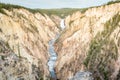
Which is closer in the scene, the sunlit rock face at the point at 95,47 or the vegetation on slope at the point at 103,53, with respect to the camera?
the vegetation on slope at the point at 103,53

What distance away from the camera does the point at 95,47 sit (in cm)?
6588

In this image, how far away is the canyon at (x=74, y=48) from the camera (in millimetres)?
57469

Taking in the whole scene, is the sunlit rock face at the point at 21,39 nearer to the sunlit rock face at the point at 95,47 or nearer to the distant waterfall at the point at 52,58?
the distant waterfall at the point at 52,58

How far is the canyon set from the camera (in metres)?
57.5

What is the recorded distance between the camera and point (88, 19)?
3130 inches

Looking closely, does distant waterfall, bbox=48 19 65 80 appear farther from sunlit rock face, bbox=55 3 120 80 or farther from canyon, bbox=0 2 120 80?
sunlit rock face, bbox=55 3 120 80

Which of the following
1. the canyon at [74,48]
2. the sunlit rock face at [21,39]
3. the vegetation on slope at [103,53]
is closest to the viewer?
the canyon at [74,48]

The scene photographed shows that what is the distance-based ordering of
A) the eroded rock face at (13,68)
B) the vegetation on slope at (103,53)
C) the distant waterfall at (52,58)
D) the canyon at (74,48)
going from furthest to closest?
1. the distant waterfall at (52,58)
2. the vegetation on slope at (103,53)
3. the canyon at (74,48)
4. the eroded rock face at (13,68)

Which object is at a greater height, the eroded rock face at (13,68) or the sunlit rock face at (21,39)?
the sunlit rock face at (21,39)

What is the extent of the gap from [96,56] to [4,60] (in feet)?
78.0

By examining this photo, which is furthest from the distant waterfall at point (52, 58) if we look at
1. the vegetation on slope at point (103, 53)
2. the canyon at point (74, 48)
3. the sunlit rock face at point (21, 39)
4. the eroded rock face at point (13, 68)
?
the eroded rock face at point (13, 68)

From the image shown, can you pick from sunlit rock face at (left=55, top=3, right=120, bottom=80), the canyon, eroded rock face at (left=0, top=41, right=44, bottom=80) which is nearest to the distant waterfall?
the canyon

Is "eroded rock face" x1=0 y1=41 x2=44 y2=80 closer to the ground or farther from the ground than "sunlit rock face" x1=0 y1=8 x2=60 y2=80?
closer to the ground

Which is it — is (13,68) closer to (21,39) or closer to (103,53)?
(103,53)
